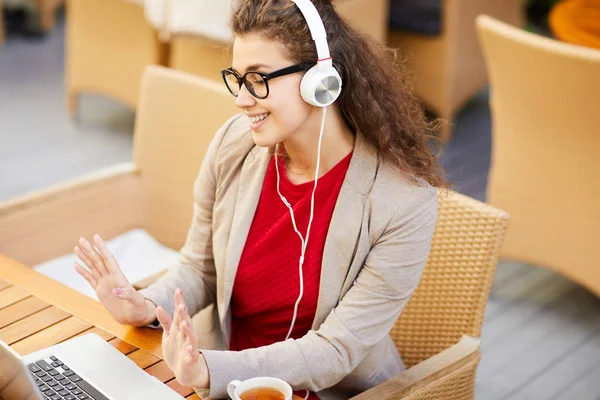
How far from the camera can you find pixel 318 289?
1.60 meters

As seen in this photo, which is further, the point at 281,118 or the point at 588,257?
the point at 588,257

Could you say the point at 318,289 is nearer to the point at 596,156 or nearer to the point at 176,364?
the point at 176,364

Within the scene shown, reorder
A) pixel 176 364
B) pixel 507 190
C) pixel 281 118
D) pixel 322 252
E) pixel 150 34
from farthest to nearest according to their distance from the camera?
pixel 150 34 < pixel 507 190 < pixel 322 252 < pixel 281 118 < pixel 176 364

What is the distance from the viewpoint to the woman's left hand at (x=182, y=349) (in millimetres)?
1319

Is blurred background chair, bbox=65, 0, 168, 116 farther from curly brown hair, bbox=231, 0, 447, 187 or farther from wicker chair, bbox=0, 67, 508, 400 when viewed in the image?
curly brown hair, bbox=231, 0, 447, 187

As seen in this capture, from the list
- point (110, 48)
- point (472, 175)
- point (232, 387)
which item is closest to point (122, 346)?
point (232, 387)

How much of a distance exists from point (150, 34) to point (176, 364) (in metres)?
2.81

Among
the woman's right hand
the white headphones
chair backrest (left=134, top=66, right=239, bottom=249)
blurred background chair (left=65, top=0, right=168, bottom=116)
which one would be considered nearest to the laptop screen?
the woman's right hand

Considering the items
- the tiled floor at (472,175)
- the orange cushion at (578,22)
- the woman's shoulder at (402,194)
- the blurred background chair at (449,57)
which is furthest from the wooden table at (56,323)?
the blurred background chair at (449,57)

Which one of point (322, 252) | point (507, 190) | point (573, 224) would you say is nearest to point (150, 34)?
point (507, 190)

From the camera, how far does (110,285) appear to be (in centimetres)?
154

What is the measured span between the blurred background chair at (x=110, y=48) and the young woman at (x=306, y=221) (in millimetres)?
2388

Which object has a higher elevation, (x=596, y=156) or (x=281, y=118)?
(x=281, y=118)

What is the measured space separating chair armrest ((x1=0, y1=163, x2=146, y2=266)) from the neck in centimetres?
72
